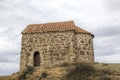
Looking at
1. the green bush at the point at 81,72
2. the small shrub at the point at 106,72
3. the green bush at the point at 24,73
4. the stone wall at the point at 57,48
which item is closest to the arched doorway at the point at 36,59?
the stone wall at the point at 57,48

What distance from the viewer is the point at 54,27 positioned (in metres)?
36.8

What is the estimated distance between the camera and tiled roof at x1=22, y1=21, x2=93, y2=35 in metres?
36.0

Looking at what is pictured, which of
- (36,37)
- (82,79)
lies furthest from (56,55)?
(82,79)

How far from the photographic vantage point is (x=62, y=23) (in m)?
37.7

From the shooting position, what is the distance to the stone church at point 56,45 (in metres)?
35.0

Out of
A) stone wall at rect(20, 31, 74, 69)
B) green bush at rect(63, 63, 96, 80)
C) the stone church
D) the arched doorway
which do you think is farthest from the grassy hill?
the arched doorway

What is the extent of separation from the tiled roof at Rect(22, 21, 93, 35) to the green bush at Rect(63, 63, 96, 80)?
363 inches

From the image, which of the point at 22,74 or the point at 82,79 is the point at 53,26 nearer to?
the point at 22,74

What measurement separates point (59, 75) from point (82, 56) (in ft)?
A: 27.4

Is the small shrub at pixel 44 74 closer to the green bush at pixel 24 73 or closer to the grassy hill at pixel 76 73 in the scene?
the grassy hill at pixel 76 73

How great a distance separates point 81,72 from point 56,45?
376 inches

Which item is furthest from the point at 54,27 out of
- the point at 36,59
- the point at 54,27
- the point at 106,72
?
the point at 106,72

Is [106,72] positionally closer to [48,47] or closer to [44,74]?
[44,74]

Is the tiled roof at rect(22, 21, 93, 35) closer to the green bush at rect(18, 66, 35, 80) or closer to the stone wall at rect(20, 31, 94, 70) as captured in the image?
the stone wall at rect(20, 31, 94, 70)
